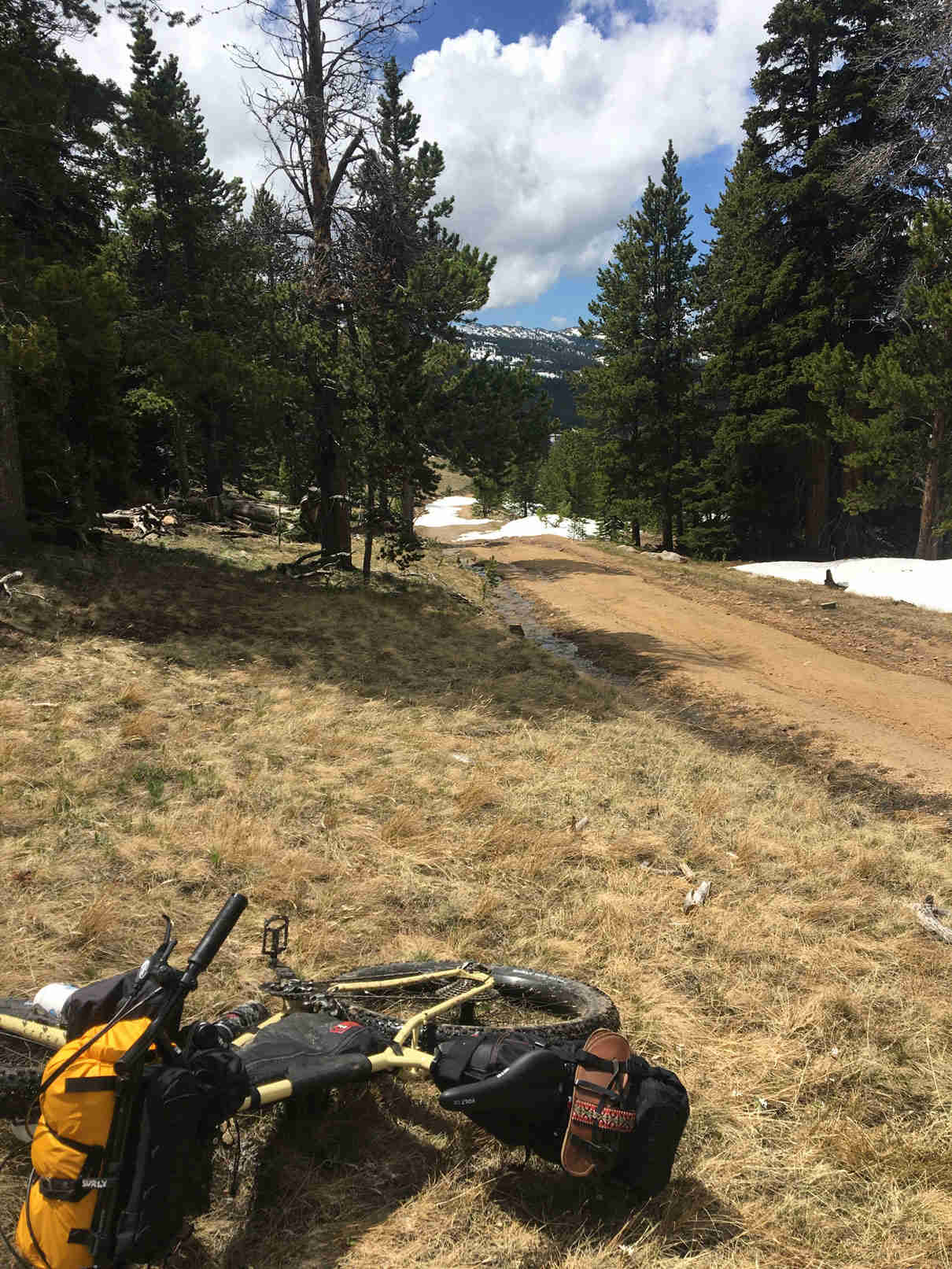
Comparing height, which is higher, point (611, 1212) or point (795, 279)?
point (795, 279)

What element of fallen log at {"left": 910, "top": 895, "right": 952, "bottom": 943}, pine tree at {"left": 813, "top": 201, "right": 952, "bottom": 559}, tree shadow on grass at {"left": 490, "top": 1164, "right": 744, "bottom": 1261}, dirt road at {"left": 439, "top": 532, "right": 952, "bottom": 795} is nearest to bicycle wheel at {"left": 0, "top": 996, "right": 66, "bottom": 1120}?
tree shadow on grass at {"left": 490, "top": 1164, "right": 744, "bottom": 1261}

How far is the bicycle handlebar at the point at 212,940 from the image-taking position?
255 cm

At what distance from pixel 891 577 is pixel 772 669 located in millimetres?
9653

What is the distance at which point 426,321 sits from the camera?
18172 mm

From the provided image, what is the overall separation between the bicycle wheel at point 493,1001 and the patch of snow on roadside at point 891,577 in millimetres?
17503

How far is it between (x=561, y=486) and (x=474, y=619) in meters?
51.9

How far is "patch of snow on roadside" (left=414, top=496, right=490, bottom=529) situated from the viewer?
64.7 metres

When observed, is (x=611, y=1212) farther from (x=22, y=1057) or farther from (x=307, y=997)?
(x=22, y=1057)

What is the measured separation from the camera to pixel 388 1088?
354 cm

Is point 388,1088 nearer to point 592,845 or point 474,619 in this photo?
point 592,845

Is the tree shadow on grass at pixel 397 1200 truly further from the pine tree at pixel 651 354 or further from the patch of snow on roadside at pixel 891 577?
the pine tree at pixel 651 354

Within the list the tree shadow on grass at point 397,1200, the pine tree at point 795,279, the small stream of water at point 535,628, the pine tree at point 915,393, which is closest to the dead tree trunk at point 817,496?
the pine tree at point 795,279

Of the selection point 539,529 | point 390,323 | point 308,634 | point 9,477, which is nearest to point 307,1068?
point 308,634

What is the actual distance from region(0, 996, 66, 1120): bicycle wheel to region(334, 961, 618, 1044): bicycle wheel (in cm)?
137
